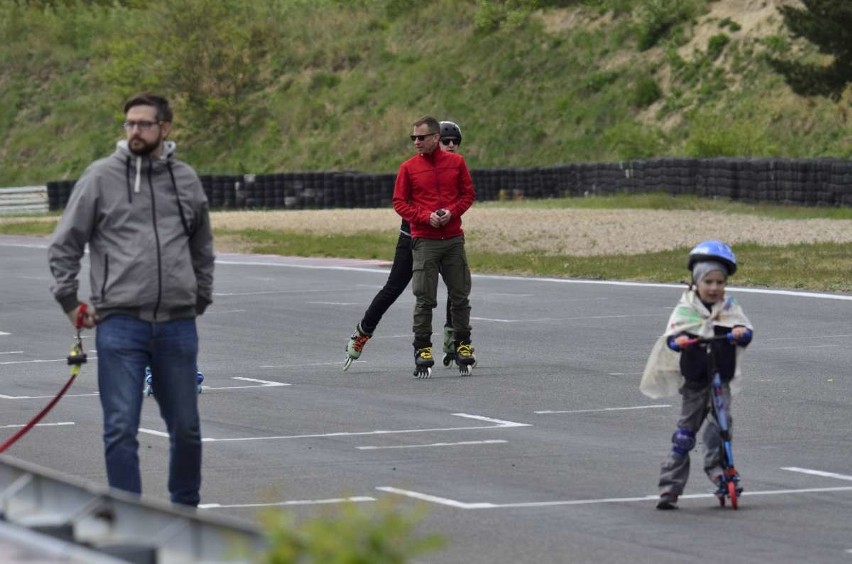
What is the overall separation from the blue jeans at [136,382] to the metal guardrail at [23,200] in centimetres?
5018

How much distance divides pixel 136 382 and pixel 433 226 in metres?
7.32

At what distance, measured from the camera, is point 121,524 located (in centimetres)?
477

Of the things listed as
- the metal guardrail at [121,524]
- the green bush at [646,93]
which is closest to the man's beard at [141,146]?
the metal guardrail at [121,524]

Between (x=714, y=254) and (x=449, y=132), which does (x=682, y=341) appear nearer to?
(x=714, y=254)

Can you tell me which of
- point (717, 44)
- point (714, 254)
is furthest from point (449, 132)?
point (717, 44)

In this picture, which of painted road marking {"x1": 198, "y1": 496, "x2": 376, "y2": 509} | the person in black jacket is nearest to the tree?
the person in black jacket

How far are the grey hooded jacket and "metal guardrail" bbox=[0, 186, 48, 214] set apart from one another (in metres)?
50.1

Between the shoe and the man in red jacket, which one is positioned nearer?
the shoe

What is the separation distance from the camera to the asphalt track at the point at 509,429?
8539 millimetres

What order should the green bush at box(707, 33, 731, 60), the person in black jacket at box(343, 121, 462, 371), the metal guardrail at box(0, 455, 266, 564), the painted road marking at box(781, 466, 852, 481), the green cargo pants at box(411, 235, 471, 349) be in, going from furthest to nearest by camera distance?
the green bush at box(707, 33, 731, 60) → the person in black jacket at box(343, 121, 462, 371) → the green cargo pants at box(411, 235, 471, 349) → the painted road marking at box(781, 466, 852, 481) → the metal guardrail at box(0, 455, 266, 564)

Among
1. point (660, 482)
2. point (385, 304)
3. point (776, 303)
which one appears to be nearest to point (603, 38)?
point (776, 303)

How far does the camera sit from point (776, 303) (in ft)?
68.2

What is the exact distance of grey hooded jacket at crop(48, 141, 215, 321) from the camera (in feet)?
25.8

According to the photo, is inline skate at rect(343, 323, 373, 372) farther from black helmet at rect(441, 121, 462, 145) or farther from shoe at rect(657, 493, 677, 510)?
shoe at rect(657, 493, 677, 510)
